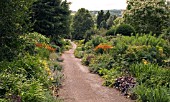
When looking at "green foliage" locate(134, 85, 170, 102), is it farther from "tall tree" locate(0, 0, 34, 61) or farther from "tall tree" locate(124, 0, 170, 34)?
"tall tree" locate(124, 0, 170, 34)

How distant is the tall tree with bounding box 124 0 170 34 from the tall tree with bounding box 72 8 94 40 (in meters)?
31.2

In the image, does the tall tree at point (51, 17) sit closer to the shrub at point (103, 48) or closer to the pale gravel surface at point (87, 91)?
the shrub at point (103, 48)

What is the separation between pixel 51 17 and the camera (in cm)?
2812

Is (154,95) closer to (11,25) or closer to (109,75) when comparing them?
(109,75)

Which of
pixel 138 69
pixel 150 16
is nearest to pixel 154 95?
pixel 138 69

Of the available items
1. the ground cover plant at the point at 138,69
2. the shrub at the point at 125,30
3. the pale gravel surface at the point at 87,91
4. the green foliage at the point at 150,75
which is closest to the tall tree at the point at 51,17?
the shrub at the point at 125,30

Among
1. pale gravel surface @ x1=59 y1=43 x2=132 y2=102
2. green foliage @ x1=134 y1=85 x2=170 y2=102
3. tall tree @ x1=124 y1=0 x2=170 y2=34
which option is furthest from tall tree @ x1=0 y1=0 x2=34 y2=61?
tall tree @ x1=124 y1=0 x2=170 y2=34

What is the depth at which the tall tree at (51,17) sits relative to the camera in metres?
27.1

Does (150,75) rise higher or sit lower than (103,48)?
higher

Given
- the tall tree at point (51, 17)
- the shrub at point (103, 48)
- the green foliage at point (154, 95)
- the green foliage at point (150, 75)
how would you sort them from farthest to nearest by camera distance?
the tall tree at point (51, 17)
the shrub at point (103, 48)
the green foliage at point (150, 75)
the green foliage at point (154, 95)

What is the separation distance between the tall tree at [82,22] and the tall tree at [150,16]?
31.2 meters

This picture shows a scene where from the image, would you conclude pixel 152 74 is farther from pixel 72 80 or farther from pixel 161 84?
pixel 72 80

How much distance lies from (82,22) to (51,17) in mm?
36267

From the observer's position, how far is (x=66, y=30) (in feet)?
109
